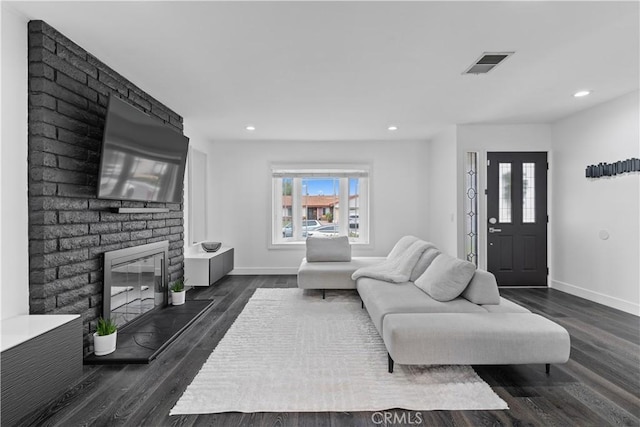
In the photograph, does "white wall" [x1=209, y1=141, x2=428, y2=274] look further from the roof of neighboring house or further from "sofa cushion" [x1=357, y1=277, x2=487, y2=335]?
"sofa cushion" [x1=357, y1=277, x2=487, y2=335]

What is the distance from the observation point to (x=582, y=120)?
453 cm

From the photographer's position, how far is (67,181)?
8.24ft

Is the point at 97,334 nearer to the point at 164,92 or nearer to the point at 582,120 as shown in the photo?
the point at 164,92

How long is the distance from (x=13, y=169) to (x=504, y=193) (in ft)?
18.3

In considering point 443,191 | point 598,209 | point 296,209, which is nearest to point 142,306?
point 296,209

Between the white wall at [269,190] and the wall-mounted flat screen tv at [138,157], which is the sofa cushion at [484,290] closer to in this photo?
the wall-mounted flat screen tv at [138,157]

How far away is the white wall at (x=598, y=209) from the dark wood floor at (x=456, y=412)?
95cm

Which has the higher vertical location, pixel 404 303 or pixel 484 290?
pixel 484 290

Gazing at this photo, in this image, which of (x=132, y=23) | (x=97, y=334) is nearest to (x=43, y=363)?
(x=97, y=334)

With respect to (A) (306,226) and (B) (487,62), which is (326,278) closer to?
(A) (306,226)

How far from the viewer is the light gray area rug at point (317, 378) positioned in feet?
6.81

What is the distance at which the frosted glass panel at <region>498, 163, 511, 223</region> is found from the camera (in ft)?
17.0

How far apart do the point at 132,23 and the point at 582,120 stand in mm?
5201

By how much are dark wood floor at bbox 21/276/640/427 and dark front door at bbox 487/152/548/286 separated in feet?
6.08
